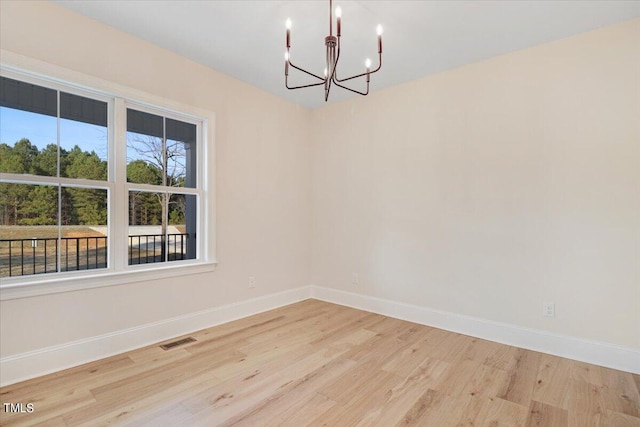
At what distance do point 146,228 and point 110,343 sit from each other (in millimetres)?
1001

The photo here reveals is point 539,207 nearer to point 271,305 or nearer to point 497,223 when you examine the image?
point 497,223

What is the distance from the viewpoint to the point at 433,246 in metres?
3.41

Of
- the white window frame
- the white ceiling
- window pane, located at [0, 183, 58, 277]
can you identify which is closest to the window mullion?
the white window frame

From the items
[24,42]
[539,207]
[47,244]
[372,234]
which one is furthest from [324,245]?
[24,42]

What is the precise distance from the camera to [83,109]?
256 cm

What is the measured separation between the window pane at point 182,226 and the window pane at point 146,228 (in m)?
0.09

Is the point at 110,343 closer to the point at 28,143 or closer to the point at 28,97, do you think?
the point at 28,143

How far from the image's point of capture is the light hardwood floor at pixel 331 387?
185cm

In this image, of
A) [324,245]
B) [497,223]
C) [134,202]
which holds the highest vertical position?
[134,202]

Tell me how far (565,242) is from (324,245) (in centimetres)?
268

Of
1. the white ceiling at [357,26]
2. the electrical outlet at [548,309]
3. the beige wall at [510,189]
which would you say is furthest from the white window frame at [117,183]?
the electrical outlet at [548,309]

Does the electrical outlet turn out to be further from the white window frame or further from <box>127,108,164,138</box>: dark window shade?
<box>127,108,164,138</box>: dark window shade

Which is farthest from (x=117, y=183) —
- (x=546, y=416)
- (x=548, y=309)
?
(x=548, y=309)

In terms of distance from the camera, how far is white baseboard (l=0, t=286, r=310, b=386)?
218 cm
